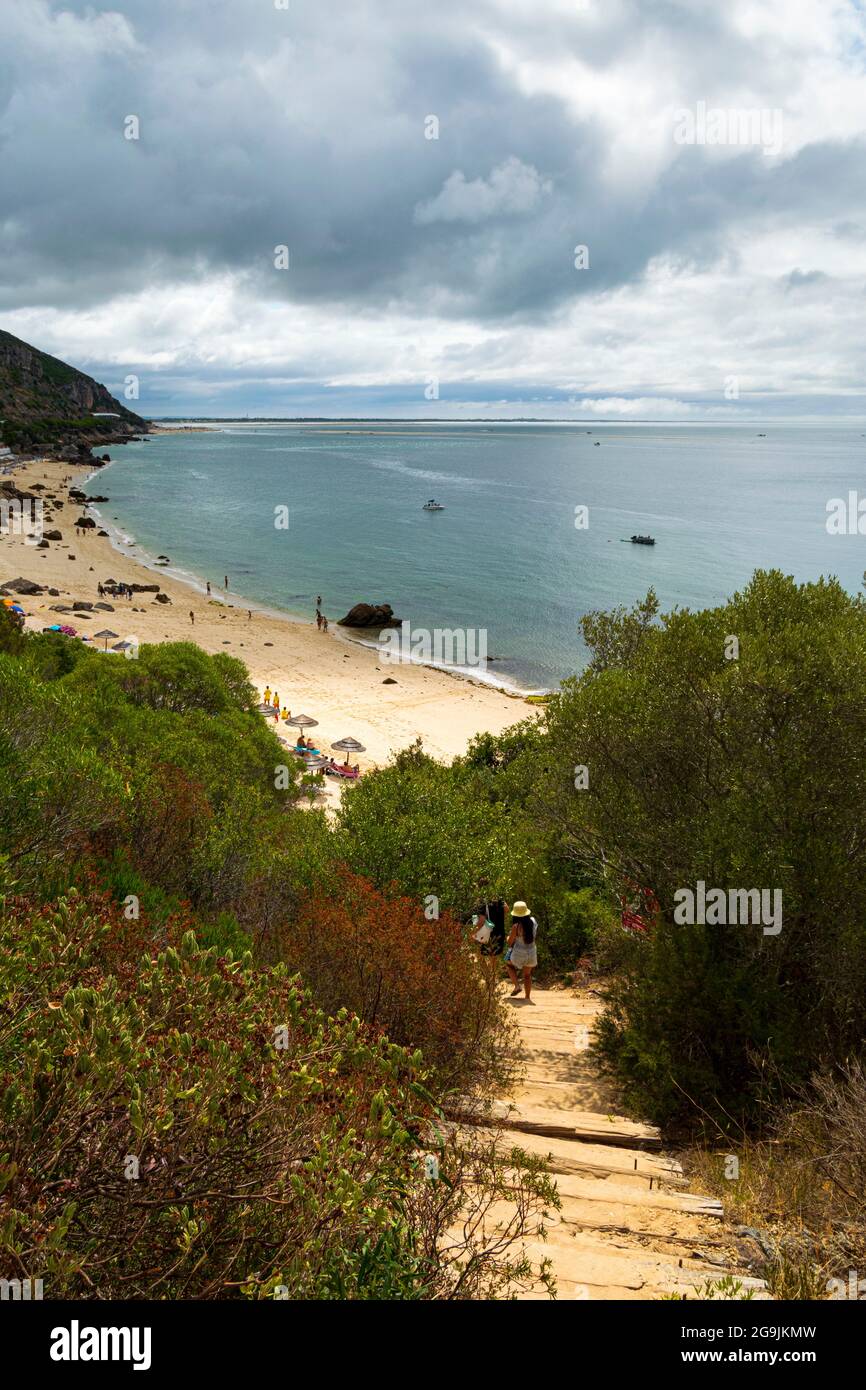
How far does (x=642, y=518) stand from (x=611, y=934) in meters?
111

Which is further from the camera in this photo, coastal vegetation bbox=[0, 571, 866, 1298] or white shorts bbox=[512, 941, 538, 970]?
white shorts bbox=[512, 941, 538, 970]

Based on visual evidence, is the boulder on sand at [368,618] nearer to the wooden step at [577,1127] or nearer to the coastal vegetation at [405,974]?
the coastal vegetation at [405,974]

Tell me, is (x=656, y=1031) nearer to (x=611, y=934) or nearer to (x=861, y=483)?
(x=611, y=934)

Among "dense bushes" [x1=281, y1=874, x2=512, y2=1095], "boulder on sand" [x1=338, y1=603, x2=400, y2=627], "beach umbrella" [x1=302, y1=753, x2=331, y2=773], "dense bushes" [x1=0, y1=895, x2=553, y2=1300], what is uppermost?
"boulder on sand" [x1=338, y1=603, x2=400, y2=627]

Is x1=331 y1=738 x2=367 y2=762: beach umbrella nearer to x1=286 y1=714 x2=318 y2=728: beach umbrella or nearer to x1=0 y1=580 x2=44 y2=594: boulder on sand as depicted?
x1=286 y1=714 x2=318 y2=728: beach umbrella

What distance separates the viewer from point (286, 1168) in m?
4.53

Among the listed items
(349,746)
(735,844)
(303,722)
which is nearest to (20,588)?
(303,722)

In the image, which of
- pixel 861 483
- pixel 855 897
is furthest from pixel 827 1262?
pixel 861 483

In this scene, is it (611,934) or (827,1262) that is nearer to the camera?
(827,1262)

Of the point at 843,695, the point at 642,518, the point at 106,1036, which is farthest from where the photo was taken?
the point at 642,518

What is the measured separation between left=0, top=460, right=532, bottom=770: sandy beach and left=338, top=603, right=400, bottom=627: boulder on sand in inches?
97.3

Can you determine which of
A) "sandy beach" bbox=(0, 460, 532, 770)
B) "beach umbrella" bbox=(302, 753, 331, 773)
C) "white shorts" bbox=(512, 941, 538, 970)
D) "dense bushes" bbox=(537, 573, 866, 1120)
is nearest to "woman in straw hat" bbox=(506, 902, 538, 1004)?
"white shorts" bbox=(512, 941, 538, 970)

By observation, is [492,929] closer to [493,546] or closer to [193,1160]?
[193,1160]

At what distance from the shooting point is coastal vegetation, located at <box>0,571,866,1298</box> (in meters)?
4.23
